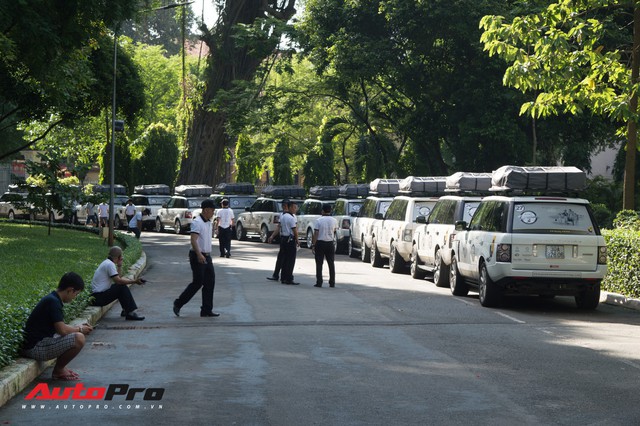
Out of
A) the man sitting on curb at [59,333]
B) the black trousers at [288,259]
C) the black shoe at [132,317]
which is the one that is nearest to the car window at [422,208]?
the black trousers at [288,259]

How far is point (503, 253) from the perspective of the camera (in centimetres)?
1686

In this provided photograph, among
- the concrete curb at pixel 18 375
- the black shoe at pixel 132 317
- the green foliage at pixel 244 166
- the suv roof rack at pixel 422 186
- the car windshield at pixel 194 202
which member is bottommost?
the black shoe at pixel 132 317

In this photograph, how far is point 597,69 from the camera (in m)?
21.1

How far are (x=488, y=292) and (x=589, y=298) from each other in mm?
1773

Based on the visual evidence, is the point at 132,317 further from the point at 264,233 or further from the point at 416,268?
the point at 264,233

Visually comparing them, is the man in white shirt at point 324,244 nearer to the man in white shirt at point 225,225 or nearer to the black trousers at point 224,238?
the man in white shirt at point 225,225

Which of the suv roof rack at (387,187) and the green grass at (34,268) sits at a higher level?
the suv roof rack at (387,187)

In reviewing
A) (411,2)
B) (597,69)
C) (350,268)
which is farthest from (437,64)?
(597,69)

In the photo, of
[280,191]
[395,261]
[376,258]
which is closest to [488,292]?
[395,261]

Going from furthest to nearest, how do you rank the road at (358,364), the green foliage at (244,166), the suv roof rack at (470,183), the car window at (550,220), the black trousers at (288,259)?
the green foliage at (244,166)
the suv roof rack at (470,183)
the black trousers at (288,259)
the car window at (550,220)
the road at (358,364)

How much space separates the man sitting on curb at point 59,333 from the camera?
32.6ft

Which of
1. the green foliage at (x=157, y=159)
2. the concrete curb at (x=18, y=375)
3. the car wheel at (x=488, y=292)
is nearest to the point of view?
the concrete curb at (x=18, y=375)

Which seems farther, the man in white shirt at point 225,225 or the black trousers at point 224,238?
the black trousers at point 224,238

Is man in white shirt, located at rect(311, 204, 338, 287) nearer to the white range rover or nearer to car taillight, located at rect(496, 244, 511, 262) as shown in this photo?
the white range rover
